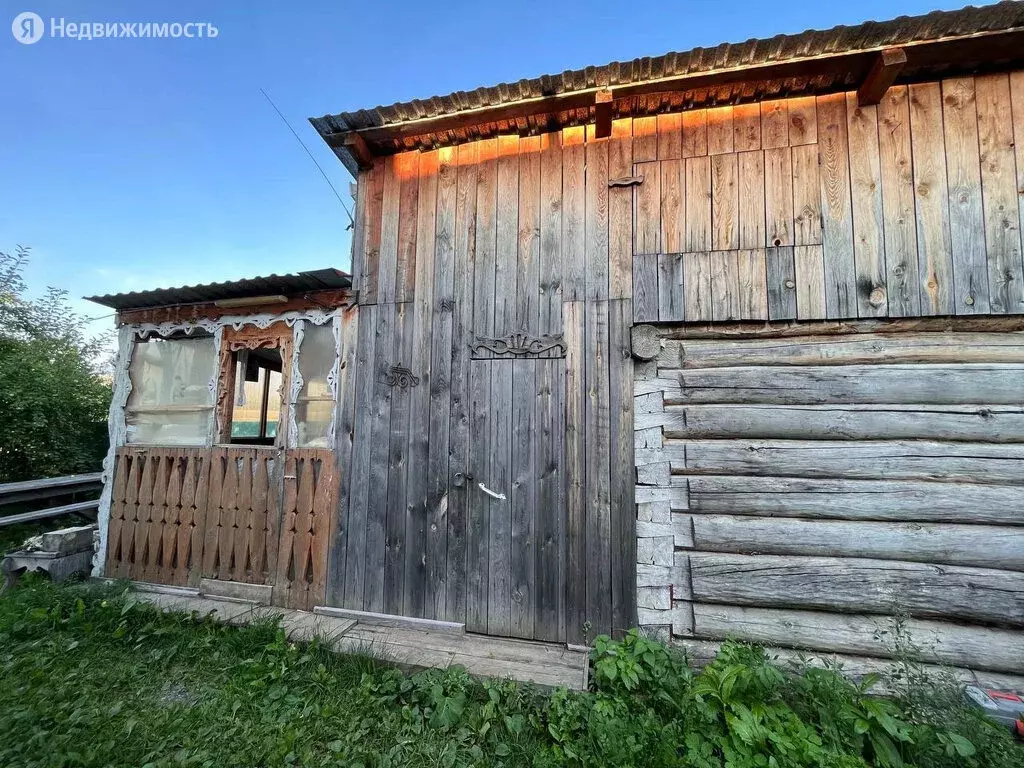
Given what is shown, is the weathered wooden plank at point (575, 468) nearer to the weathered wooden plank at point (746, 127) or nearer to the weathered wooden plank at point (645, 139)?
the weathered wooden plank at point (645, 139)

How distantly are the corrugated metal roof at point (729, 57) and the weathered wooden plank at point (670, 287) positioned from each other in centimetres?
136

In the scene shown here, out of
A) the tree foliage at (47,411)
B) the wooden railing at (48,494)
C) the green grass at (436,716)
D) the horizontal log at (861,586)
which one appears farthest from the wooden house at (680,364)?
the tree foliage at (47,411)

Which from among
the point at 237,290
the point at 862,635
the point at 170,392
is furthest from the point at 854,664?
the point at 170,392

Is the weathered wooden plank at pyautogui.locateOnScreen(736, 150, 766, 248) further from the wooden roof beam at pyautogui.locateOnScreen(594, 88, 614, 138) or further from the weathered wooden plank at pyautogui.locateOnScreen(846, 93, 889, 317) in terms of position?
the wooden roof beam at pyautogui.locateOnScreen(594, 88, 614, 138)

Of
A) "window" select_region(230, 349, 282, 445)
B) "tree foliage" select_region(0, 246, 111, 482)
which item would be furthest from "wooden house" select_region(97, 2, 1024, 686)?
"tree foliage" select_region(0, 246, 111, 482)

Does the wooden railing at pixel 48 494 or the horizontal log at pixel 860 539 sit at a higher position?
the horizontal log at pixel 860 539

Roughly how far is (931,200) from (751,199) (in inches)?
47.9

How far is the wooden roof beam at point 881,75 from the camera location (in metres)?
2.78

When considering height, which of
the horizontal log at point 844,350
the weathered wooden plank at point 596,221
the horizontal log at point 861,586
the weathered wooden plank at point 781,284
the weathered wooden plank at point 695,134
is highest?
the weathered wooden plank at point 695,134

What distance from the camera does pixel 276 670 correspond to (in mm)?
2949

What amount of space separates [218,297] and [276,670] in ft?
11.8

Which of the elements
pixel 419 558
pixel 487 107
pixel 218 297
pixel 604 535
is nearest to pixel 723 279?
pixel 604 535

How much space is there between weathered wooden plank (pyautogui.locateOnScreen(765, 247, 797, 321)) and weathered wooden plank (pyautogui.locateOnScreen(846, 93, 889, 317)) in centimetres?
43

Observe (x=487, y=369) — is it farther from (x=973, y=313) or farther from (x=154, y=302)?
(x=154, y=302)
